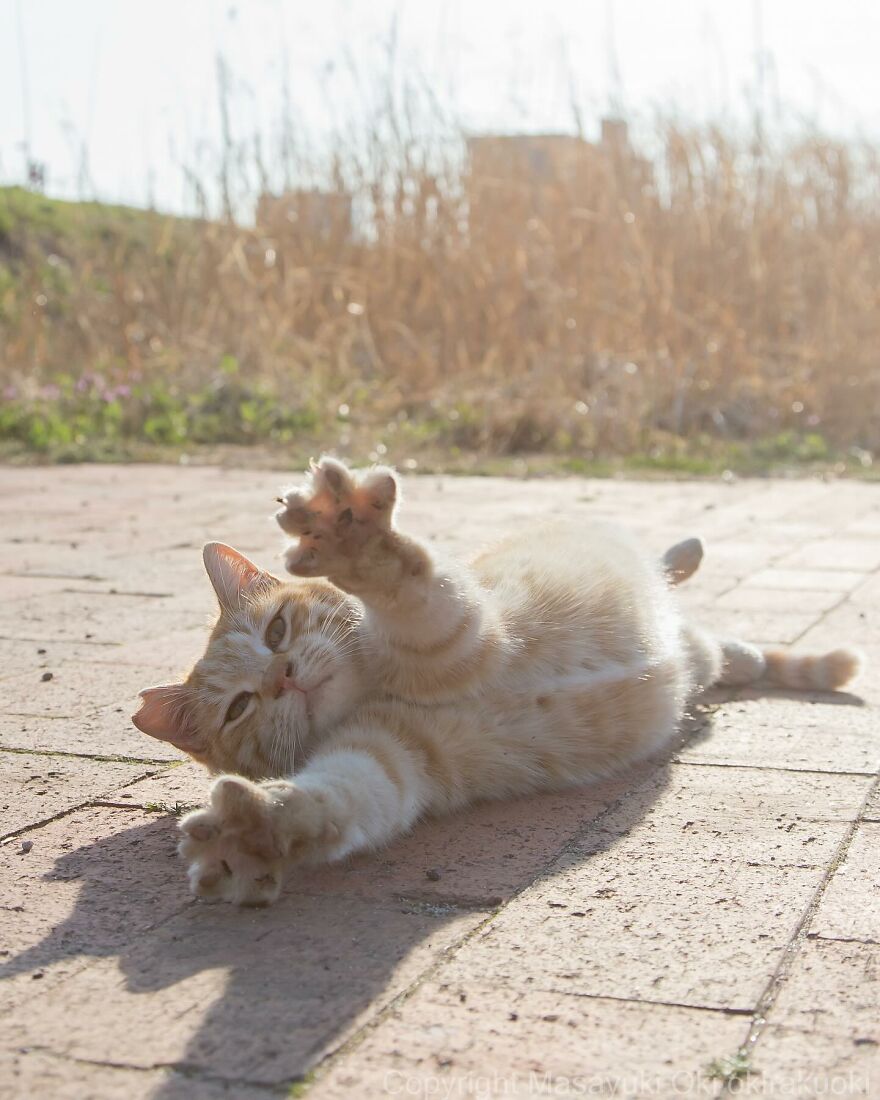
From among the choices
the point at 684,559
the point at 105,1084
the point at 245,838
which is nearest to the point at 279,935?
the point at 245,838

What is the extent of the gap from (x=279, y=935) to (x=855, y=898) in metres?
0.82

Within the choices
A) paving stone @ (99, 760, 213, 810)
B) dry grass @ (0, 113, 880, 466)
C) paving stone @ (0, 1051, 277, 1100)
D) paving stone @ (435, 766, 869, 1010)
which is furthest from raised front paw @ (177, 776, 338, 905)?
dry grass @ (0, 113, 880, 466)

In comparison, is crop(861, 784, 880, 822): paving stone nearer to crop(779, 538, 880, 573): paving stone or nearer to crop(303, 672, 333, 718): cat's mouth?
crop(303, 672, 333, 718): cat's mouth

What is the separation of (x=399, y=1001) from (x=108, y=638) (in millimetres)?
2278

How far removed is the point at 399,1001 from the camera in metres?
1.59

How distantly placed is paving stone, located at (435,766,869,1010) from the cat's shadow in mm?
43

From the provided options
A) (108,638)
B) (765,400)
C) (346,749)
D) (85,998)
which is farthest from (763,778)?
(765,400)

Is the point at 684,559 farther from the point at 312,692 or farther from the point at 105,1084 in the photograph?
the point at 105,1084

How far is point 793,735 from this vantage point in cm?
280

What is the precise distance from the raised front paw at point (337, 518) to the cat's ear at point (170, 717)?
606 millimetres

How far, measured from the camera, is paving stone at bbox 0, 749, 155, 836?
2.33m

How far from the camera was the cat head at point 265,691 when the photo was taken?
8.04 ft

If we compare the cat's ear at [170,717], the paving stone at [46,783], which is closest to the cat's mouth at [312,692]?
the cat's ear at [170,717]

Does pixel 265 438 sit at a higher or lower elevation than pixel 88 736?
higher
